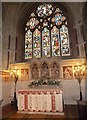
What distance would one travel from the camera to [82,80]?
8859mm

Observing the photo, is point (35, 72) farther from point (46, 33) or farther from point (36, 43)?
point (46, 33)

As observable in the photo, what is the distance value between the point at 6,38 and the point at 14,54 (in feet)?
4.21

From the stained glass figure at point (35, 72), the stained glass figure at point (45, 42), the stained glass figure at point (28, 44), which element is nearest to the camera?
the stained glass figure at point (35, 72)

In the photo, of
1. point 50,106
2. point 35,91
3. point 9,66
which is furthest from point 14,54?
point 50,106

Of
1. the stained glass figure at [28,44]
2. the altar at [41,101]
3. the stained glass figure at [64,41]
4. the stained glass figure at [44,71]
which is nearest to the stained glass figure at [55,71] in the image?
the stained glass figure at [44,71]

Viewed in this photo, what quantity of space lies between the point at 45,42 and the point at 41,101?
549cm

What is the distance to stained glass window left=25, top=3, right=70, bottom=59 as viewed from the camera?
10.5 m

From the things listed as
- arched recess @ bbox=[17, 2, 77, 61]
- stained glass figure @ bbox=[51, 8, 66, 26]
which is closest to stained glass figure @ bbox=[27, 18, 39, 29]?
arched recess @ bbox=[17, 2, 77, 61]

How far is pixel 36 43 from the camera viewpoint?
1098 centimetres

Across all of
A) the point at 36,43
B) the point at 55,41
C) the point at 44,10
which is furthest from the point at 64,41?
the point at 44,10

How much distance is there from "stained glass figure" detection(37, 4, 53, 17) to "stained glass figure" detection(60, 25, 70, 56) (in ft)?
5.87

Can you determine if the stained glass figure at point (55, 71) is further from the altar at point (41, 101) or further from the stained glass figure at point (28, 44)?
the altar at point (41, 101)

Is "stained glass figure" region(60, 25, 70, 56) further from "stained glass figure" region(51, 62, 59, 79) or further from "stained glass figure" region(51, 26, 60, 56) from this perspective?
"stained glass figure" region(51, 62, 59, 79)

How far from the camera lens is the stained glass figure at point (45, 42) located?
34.8 ft
